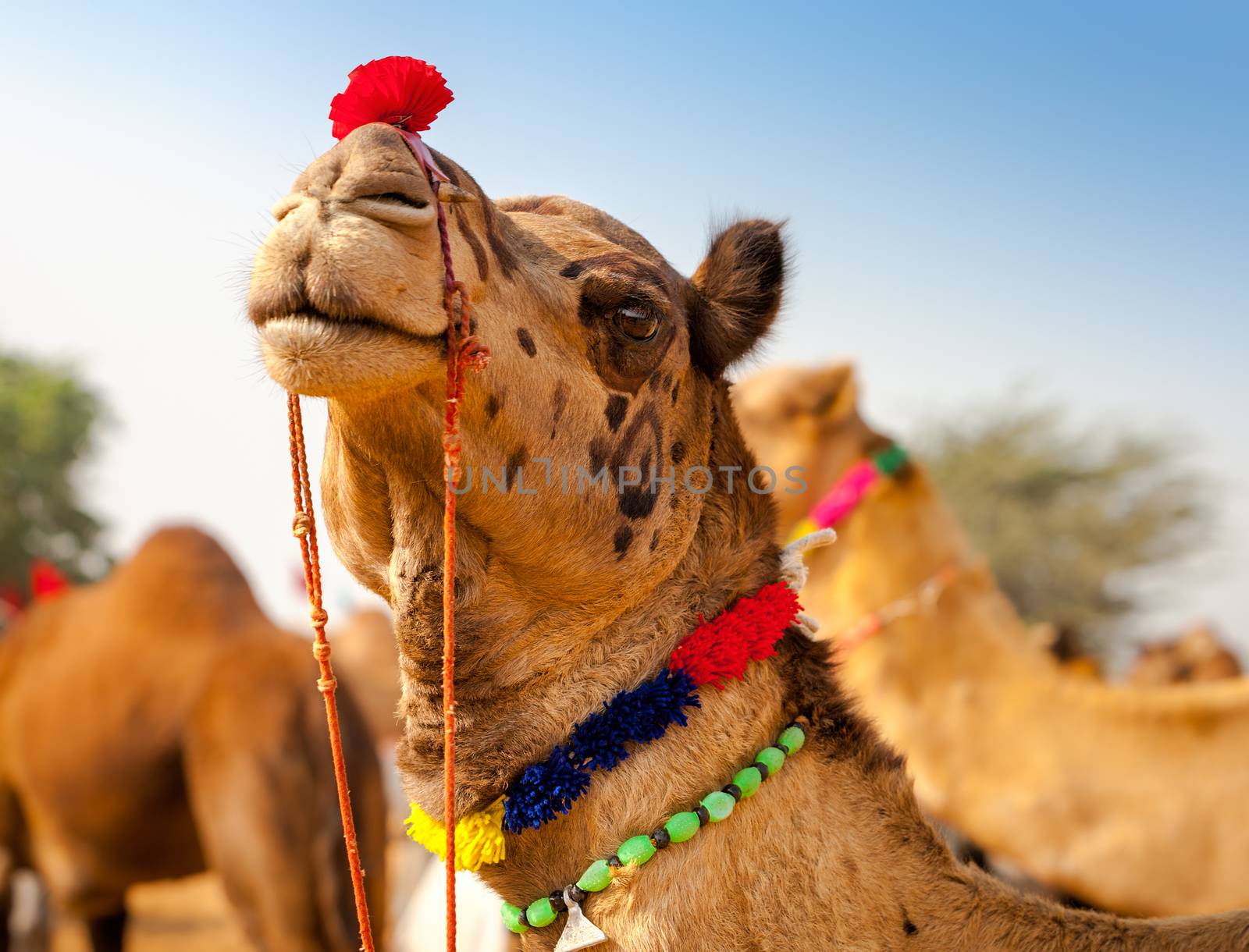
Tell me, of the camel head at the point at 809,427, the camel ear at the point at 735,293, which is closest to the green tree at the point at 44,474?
the camel head at the point at 809,427

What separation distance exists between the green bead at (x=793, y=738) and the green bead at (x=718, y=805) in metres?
0.17

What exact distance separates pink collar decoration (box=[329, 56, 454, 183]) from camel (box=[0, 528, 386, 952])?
3.75 meters

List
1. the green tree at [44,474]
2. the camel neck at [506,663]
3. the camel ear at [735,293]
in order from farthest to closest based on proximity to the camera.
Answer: the green tree at [44,474]
the camel ear at [735,293]
the camel neck at [506,663]

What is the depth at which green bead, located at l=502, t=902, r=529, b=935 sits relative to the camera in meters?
1.90

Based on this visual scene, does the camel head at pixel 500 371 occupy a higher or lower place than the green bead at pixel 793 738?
higher

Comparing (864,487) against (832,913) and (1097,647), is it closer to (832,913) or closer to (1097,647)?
(832,913)

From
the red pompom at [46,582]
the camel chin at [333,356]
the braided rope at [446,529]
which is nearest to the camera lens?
the camel chin at [333,356]

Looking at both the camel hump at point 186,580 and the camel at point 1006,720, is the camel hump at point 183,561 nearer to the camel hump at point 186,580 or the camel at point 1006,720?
the camel hump at point 186,580

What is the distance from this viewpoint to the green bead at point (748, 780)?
1899 mm

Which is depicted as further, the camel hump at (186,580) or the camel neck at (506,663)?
the camel hump at (186,580)

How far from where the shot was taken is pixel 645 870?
1.81m

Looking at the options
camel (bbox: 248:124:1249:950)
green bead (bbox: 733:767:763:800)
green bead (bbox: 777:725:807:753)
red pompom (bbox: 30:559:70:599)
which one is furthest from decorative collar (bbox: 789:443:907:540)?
red pompom (bbox: 30:559:70:599)

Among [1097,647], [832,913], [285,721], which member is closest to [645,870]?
[832,913]

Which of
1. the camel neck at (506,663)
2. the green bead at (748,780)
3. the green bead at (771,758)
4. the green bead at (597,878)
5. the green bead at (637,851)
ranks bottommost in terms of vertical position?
the green bead at (597,878)
